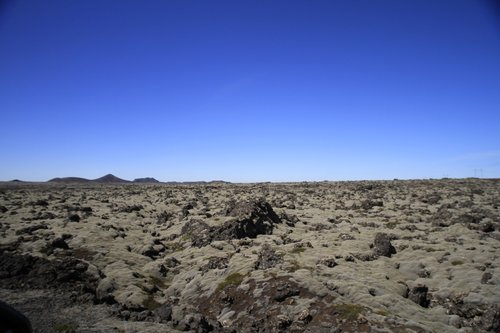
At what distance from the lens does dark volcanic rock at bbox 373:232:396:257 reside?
2118 centimetres

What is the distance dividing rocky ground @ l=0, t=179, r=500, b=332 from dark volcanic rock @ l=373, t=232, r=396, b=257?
0.07 metres

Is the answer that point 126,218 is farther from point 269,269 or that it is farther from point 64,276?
point 269,269

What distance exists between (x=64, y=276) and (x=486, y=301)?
19.5m

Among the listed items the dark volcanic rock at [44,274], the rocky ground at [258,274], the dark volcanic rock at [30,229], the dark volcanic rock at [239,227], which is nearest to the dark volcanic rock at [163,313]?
the rocky ground at [258,274]

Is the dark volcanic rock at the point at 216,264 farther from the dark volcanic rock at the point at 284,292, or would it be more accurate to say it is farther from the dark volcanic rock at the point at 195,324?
the dark volcanic rock at the point at 195,324

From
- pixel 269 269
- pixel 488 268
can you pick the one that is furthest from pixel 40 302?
pixel 488 268

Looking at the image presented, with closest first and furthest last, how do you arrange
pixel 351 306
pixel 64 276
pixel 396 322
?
pixel 396 322, pixel 351 306, pixel 64 276

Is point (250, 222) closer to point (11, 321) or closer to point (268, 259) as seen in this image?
point (268, 259)

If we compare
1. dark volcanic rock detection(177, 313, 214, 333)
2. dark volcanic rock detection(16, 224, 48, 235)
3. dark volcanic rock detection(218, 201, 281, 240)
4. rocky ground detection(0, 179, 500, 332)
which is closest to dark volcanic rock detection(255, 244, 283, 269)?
rocky ground detection(0, 179, 500, 332)

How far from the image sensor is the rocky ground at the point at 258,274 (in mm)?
A: 13852

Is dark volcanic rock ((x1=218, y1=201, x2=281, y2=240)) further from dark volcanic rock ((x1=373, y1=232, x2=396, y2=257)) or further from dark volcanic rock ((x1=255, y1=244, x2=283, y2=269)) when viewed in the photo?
dark volcanic rock ((x1=373, y1=232, x2=396, y2=257))

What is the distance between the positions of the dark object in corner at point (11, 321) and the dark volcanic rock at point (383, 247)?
19299 millimetres

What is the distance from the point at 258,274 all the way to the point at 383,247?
8352 millimetres

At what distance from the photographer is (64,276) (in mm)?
19922
